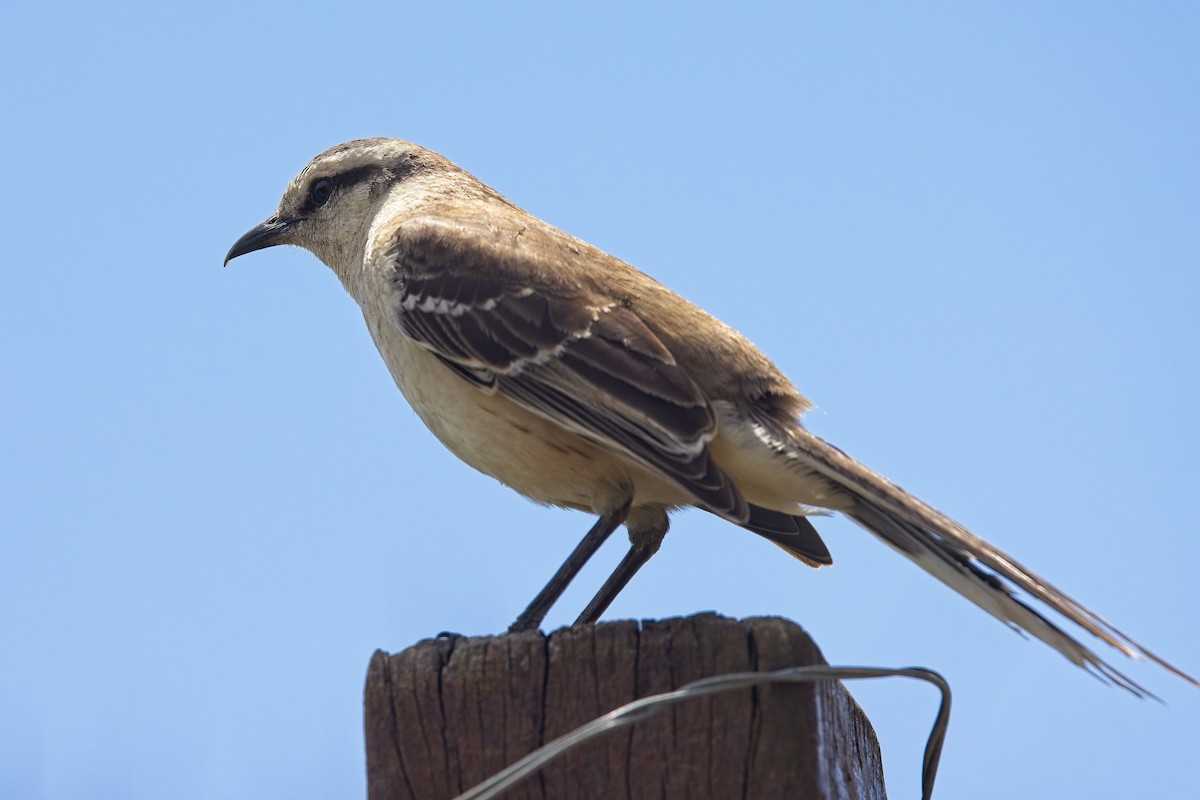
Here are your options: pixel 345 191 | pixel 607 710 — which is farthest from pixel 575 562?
pixel 345 191

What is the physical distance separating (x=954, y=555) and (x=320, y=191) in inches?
165

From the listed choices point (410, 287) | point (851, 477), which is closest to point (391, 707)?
point (851, 477)

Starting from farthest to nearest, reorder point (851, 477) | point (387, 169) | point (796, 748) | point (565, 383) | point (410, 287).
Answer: point (387, 169)
point (410, 287)
point (565, 383)
point (851, 477)
point (796, 748)

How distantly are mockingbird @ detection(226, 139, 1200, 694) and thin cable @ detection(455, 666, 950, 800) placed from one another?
0.99 m

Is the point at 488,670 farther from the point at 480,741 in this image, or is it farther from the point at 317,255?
the point at 317,255

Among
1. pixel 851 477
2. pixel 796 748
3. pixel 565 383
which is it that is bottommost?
pixel 796 748

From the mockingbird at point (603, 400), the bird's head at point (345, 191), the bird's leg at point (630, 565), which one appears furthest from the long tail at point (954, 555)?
the bird's head at point (345, 191)

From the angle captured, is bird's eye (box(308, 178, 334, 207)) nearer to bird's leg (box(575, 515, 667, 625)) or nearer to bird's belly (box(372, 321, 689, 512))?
bird's belly (box(372, 321, 689, 512))

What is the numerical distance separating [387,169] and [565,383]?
8.11 feet

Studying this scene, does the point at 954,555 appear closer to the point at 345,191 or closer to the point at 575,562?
the point at 575,562

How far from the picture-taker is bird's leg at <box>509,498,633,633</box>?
16.4 feet

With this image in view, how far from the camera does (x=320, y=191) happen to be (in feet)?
22.9

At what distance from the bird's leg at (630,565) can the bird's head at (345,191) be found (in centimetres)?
226

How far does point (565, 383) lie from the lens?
16.1 feet
